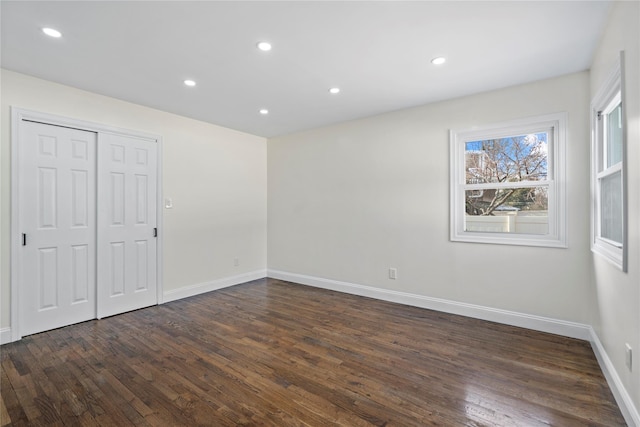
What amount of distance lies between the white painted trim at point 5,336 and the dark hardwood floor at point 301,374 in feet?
0.33

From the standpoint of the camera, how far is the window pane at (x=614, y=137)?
2139mm

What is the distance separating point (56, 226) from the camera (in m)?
3.15

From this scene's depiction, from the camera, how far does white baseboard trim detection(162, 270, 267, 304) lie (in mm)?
4105

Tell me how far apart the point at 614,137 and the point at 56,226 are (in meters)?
5.13

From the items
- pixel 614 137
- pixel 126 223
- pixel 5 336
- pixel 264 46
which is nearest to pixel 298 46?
pixel 264 46

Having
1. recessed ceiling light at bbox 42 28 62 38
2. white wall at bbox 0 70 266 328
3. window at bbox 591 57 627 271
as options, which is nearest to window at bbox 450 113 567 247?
window at bbox 591 57 627 271

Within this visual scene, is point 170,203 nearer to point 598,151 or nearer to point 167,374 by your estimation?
point 167,374

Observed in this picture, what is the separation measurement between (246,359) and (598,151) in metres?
3.51

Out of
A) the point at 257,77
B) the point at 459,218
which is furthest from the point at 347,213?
the point at 257,77

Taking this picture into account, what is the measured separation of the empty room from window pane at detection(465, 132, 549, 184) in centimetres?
2

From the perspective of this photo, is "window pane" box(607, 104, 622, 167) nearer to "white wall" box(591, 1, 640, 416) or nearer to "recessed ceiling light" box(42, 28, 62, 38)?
"white wall" box(591, 1, 640, 416)

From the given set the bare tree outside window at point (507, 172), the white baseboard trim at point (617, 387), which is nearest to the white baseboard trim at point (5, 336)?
the white baseboard trim at point (617, 387)

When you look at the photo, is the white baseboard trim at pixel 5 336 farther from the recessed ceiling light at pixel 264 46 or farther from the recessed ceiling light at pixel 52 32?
the recessed ceiling light at pixel 264 46

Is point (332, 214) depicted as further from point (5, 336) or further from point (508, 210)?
point (5, 336)
